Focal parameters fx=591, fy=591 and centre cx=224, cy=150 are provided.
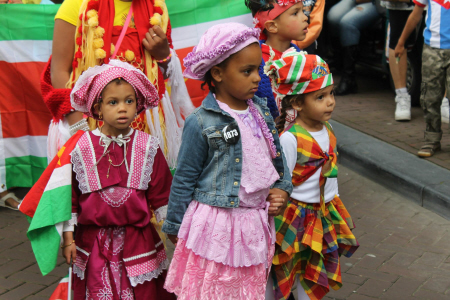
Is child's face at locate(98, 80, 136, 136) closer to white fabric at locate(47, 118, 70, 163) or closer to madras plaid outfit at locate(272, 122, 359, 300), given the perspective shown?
white fabric at locate(47, 118, 70, 163)

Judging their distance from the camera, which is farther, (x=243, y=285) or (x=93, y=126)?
(x=93, y=126)

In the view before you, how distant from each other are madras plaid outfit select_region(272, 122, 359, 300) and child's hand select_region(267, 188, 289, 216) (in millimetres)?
339

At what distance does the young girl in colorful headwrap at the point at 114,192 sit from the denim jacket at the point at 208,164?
14.5 inches

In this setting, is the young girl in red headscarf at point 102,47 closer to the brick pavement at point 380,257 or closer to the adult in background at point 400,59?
the brick pavement at point 380,257

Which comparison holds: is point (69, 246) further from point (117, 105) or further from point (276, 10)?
point (276, 10)

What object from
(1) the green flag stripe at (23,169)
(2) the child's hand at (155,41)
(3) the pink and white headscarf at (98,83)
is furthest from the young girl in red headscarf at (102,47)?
(1) the green flag stripe at (23,169)

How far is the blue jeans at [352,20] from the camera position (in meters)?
8.12

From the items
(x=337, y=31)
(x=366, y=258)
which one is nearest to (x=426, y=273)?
(x=366, y=258)

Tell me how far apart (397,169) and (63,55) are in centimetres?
344

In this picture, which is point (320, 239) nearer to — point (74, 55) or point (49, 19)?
point (74, 55)

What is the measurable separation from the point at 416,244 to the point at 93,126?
2.60 meters

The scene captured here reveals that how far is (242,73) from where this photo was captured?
2.64m

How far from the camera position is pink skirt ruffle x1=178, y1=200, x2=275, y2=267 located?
266cm

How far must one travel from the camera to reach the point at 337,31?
8.40m
